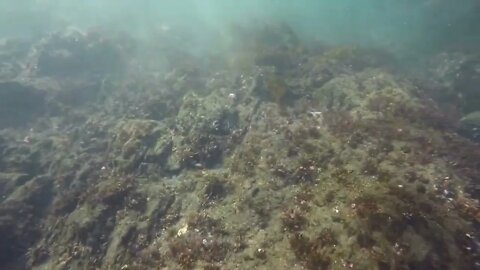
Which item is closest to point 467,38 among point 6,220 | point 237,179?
point 237,179

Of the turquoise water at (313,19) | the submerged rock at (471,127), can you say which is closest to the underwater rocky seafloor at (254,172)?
the submerged rock at (471,127)

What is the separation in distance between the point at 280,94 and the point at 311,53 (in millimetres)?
8872

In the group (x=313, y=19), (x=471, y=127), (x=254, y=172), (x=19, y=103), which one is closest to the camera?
(x=254, y=172)

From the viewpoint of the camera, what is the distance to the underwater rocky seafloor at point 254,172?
7221 mm

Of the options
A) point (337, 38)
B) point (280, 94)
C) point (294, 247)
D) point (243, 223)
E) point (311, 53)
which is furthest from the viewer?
point (337, 38)

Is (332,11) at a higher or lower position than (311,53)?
lower

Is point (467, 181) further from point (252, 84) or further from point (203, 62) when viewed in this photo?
point (203, 62)

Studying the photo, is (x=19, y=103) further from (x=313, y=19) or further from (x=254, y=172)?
(x=313, y=19)

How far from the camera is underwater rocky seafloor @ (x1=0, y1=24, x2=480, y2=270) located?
7221 millimetres

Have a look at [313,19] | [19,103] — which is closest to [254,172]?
[19,103]

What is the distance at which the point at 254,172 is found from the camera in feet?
34.8

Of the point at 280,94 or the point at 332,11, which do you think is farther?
the point at 332,11

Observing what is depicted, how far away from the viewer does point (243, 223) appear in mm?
8867

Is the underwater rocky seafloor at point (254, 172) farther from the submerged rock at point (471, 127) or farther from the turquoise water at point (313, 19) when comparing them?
the turquoise water at point (313, 19)
